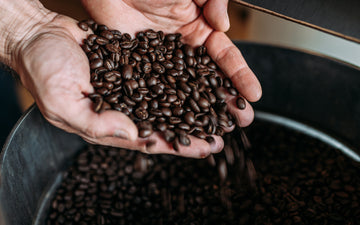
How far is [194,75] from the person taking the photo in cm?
175

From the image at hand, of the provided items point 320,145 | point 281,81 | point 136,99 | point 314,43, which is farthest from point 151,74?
point 314,43

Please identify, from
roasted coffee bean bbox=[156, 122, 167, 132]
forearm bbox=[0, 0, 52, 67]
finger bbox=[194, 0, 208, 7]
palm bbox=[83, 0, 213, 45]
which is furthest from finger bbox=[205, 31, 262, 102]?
forearm bbox=[0, 0, 52, 67]

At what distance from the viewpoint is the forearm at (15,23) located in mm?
1670

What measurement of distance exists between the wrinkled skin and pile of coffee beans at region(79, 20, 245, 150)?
0.06 metres

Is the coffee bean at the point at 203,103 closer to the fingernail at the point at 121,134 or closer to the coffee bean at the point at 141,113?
the coffee bean at the point at 141,113

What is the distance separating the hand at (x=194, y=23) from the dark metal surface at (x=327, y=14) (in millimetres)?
382

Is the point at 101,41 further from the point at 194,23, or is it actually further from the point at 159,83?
the point at 194,23

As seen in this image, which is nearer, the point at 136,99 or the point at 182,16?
the point at 136,99

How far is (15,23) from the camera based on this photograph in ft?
5.64

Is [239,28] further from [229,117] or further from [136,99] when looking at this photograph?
[136,99]

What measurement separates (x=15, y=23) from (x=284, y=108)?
190 centimetres

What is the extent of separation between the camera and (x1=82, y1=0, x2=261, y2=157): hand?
1.75m

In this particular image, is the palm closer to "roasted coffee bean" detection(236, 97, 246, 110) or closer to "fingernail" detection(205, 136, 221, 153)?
"roasted coffee bean" detection(236, 97, 246, 110)

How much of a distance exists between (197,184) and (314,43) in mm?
1990
